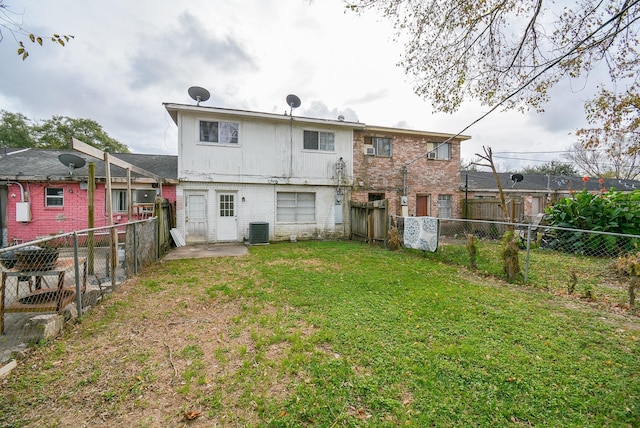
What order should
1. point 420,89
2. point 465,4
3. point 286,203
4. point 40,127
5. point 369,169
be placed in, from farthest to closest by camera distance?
point 40,127
point 369,169
point 286,203
point 420,89
point 465,4

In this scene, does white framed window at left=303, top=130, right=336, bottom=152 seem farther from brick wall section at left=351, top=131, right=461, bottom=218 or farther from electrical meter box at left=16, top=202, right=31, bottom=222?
electrical meter box at left=16, top=202, right=31, bottom=222

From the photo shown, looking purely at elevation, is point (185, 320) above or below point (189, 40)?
below

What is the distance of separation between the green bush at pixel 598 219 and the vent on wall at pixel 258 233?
34.7ft

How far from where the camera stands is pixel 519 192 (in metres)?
17.2

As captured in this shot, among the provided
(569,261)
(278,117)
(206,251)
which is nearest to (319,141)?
(278,117)

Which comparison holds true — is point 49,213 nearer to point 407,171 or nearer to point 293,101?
point 293,101

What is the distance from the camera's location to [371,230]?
1053 cm

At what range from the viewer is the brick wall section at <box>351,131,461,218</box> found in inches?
496

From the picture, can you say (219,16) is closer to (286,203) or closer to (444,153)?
(286,203)

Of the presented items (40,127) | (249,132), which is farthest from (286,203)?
(40,127)

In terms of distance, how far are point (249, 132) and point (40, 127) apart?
2642 cm

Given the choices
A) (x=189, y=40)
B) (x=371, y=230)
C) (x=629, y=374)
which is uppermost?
(x=189, y=40)

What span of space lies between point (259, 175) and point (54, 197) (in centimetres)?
759

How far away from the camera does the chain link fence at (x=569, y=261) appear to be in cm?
488
